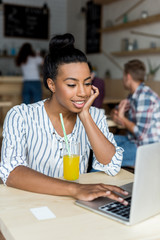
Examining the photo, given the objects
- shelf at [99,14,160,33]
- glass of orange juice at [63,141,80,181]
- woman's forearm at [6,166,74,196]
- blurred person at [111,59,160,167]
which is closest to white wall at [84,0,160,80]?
shelf at [99,14,160,33]

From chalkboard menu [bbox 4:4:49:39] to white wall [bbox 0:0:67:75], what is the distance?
0.10 meters

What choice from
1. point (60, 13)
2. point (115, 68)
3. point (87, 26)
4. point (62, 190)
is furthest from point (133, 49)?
point (62, 190)

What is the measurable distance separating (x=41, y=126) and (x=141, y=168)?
0.71 m

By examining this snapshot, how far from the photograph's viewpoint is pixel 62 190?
992mm

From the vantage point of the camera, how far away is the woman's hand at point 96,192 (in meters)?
0.93

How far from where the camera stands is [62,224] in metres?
0.80

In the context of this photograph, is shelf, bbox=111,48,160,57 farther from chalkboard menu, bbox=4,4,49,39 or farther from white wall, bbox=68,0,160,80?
chalkboard menu, bbox=4,4,49,39

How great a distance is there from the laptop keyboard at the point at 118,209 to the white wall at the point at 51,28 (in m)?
6.20

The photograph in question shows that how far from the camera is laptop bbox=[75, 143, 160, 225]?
73 centimetres

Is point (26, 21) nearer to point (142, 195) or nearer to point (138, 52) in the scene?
point (138, 52)

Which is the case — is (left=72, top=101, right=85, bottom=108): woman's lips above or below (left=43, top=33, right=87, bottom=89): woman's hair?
below

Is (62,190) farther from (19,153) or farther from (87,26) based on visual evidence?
(87,26)

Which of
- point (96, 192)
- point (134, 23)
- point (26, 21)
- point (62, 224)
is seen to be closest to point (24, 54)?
point (134, 23)

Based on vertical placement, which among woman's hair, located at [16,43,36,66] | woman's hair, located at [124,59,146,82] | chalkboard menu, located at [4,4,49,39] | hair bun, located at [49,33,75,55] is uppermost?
chalkboard menu, located at [4,4,49,39]
